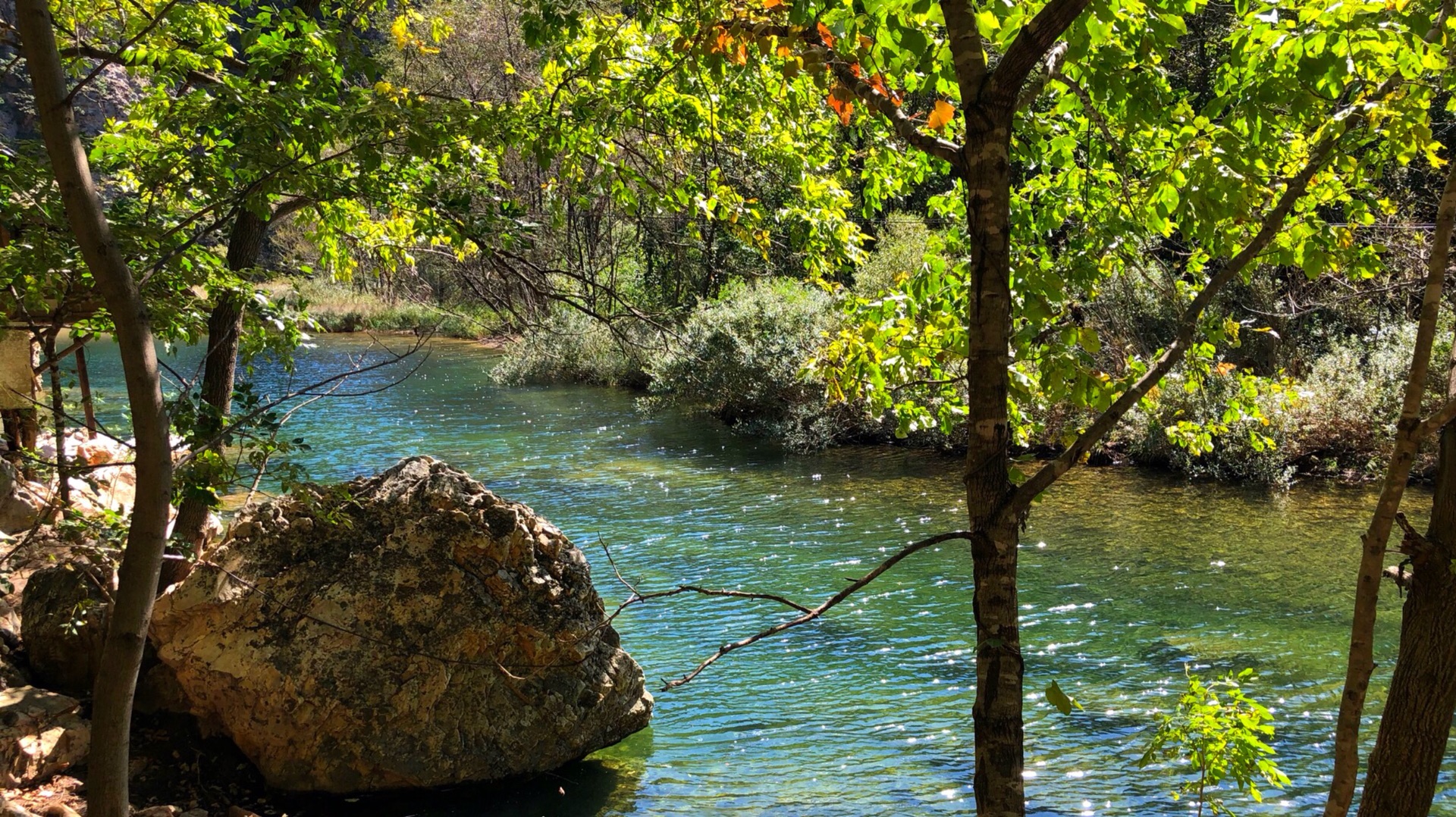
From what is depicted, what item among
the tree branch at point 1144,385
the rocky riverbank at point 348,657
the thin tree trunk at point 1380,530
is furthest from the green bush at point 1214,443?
the tree branch at point 1144,385

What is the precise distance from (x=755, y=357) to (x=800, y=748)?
1176 centimetres

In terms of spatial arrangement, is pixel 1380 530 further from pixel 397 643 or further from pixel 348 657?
pixel 348 657

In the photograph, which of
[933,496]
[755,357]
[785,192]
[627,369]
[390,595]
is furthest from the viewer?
[627,369]

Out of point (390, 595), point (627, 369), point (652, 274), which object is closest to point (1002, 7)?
point (390, 595)

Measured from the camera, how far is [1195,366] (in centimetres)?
333

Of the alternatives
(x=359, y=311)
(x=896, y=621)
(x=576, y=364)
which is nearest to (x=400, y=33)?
(x=896, y=621)

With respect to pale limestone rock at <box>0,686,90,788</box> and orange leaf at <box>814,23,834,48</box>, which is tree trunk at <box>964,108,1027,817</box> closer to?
orange leaf at <box>814,23,834,48</box>

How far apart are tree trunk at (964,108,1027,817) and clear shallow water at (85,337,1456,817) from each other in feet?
11.9

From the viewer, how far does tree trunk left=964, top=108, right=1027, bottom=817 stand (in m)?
2.04

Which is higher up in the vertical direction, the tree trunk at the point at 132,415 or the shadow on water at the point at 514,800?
the tree trunk at the point at 132,415

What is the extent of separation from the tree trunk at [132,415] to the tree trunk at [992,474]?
71.6 inches

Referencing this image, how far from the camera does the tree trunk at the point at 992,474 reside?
2035 mm

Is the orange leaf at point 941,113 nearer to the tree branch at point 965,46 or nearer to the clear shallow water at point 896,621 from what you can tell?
the tree branch at point 965,46

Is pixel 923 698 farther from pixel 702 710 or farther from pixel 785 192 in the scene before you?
pixel 785 192
